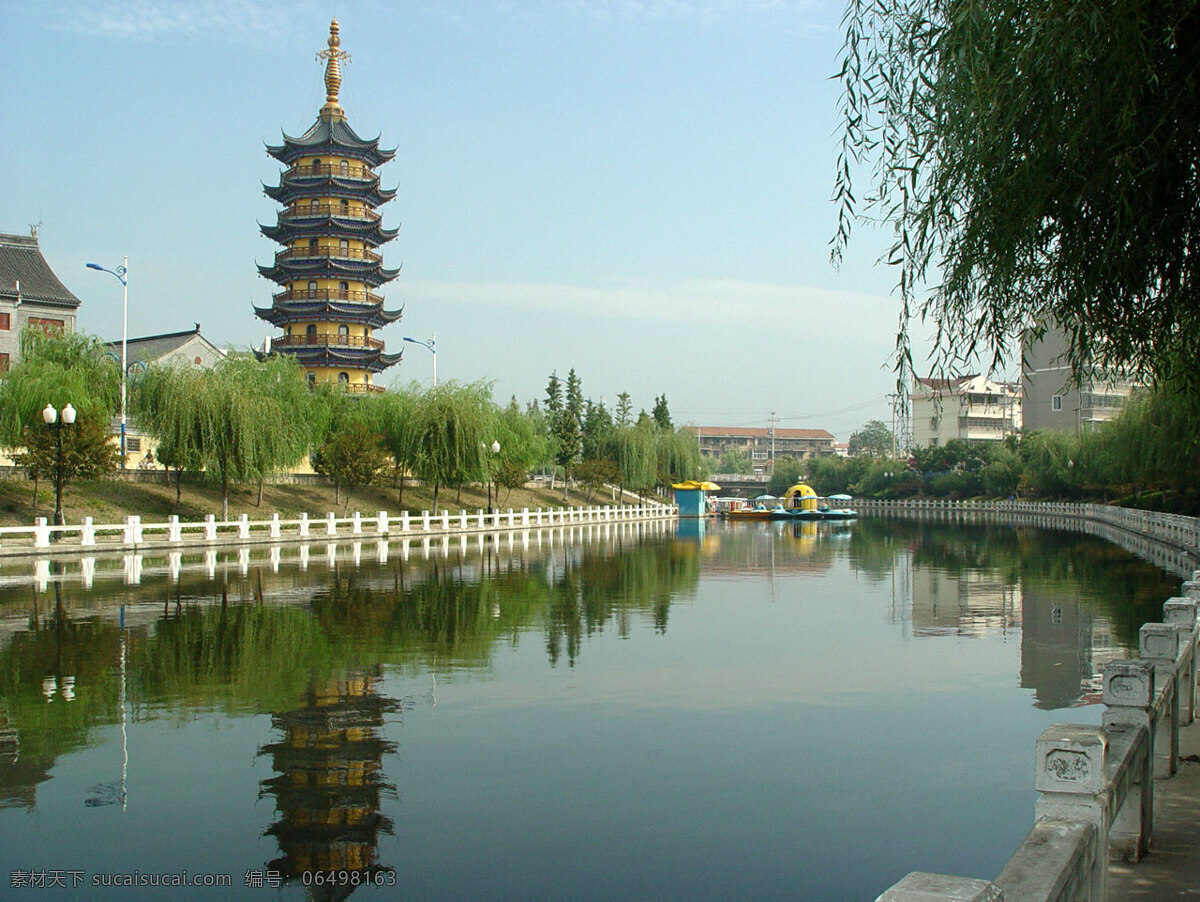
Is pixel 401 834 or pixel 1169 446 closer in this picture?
pixel 401 834

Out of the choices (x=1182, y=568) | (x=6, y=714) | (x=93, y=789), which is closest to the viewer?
(x=93, y=789)

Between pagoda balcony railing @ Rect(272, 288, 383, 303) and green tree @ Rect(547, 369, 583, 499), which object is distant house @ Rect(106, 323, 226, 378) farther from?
green tree @ Rect(547, 369, 583, 499)

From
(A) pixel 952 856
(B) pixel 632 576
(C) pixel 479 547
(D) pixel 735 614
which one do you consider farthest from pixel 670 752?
(C) pixel 479 547

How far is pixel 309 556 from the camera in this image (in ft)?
88.8

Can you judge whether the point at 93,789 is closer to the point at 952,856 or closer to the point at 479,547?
the point at 952,856

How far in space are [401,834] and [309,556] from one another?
22117 mm

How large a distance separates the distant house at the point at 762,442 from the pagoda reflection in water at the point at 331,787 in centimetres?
17402

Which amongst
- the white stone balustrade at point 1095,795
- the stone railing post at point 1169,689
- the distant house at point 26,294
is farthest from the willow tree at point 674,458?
the white stone balustrade at point 1095,795

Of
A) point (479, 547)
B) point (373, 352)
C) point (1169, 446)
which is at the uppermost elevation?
point (373, 352)

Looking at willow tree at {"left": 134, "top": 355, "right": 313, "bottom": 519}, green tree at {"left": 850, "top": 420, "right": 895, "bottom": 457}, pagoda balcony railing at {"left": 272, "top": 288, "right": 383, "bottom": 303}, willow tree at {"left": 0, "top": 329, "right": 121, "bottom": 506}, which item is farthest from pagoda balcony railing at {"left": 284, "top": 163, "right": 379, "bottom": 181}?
green tree at {"left": 850, "top": 420, "right": 895, "bottom": 457}

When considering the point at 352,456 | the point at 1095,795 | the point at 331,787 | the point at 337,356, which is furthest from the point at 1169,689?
the point at 337,356

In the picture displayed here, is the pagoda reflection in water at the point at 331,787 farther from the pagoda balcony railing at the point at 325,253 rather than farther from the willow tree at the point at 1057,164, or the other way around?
the pagoda balcony railing at the point at 325,253

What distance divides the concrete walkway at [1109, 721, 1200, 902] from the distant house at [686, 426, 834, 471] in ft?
576

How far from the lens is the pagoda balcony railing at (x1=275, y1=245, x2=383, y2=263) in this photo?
212ft
